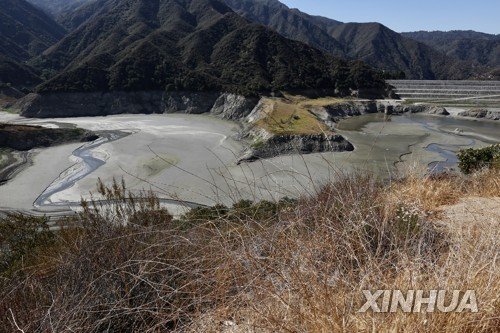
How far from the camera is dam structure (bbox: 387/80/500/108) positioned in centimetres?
7062

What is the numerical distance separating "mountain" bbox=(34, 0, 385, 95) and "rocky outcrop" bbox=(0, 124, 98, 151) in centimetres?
2491

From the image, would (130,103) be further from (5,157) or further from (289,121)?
(289,121)

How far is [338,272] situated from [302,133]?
37.5m

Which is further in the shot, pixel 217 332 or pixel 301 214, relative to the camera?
pixel 301 214

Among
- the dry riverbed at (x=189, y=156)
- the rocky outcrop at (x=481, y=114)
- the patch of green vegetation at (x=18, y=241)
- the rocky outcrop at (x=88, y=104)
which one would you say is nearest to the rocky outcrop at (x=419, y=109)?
the rocky outcrop at (x=481, y=114)

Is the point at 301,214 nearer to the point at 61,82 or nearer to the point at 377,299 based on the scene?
the point at 377,299

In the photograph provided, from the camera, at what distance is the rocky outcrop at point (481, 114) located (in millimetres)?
58469

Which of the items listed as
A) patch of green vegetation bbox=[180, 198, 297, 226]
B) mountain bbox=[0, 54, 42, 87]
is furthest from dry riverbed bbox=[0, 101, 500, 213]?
mountain bbox=[0, 54, 42, 87]

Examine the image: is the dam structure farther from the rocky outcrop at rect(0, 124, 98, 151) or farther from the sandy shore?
the rocky outcrop at rect(0, 124, 98, 151)

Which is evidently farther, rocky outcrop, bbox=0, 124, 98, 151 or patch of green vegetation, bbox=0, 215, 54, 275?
rocky outcrop, bbox=0, 124, 98, 151

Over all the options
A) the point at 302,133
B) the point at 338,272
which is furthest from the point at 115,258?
the point at 302,133

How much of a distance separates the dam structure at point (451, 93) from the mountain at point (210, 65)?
7206 mm

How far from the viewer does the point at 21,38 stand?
139m

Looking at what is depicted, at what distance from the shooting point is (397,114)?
64938 millimetres
